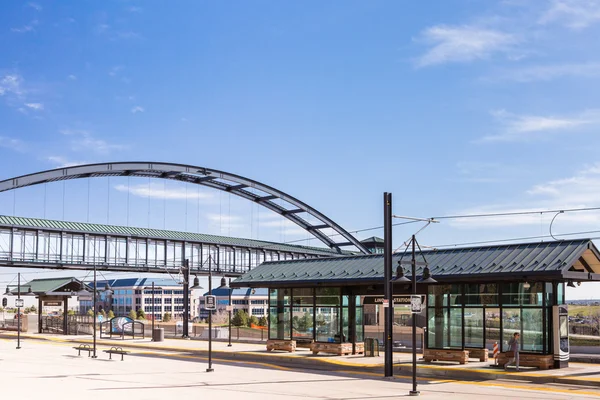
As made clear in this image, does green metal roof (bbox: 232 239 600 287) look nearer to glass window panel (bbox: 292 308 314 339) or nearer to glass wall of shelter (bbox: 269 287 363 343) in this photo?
glass wall of shelter (bbox: 269 287 363 343)

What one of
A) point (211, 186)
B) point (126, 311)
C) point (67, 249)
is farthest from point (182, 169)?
point (126, 311)

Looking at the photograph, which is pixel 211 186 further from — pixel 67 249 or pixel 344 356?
pixel 344 356

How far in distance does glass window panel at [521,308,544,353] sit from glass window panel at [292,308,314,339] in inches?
471

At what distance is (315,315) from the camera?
3816 centimetres

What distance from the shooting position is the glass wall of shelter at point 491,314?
97.6 ft

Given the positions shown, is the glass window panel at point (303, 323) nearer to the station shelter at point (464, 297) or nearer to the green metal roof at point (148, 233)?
the station shelter at point (464, 297)

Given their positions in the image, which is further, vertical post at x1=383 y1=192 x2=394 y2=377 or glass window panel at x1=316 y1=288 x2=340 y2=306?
glass window panel at x1=316 y1=288 x2=340 y2=306

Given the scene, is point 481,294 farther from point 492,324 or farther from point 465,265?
point 465,265

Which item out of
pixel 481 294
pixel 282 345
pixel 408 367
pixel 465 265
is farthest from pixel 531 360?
pixel 282 345

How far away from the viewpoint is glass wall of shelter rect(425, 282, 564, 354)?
97.6 ft

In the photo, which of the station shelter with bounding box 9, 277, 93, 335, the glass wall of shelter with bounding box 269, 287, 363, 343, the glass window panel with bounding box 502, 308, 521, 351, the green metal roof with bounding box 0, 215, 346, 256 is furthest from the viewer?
Result: the green metal roof with bounding box 0, 215, 346, 256

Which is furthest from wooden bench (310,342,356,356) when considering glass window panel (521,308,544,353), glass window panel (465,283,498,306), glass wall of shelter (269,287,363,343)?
glass window panel (521,308,544,353)

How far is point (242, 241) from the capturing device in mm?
98062

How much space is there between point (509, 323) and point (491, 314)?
34.6 inches
